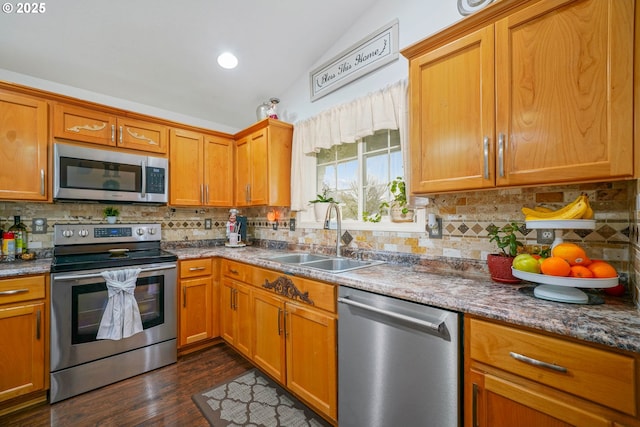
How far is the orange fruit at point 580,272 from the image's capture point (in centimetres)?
102

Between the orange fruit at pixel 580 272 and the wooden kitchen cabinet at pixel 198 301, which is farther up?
the orange fruit at pixel 580 272

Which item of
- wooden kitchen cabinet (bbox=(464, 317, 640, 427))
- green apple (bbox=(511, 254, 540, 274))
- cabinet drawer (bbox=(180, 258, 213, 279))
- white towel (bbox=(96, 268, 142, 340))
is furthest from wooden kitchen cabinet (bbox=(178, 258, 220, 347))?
green apple (bbox=(511, 254, 540, 274))

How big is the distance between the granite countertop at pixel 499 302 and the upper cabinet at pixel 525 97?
0.49m

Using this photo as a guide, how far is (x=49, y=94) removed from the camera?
7.04 ft

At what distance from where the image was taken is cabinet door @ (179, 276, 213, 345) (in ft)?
8.07

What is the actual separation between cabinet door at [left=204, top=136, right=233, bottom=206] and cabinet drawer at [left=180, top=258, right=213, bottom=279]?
0.71 m

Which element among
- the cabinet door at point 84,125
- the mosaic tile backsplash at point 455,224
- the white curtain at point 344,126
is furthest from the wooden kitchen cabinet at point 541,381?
the cabinet door at point 84,125

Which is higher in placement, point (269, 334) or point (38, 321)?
point (38, 321)

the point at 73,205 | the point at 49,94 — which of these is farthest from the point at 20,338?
the point at 49,94

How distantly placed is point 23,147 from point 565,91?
337 centimetres

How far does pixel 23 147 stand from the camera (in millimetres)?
2066

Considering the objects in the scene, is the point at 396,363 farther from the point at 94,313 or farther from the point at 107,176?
the point at 107,176

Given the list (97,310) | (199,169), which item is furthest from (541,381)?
(199,169)

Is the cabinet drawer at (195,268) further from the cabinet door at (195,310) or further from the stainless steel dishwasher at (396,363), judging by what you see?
the stainless steel dishwasher at (396,363)
